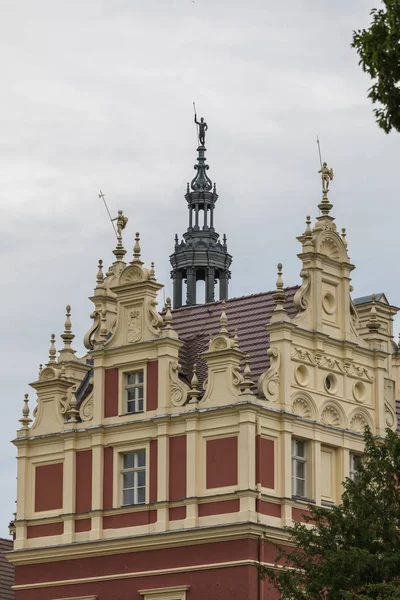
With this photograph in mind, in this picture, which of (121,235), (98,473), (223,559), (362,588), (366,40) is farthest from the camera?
(121,235)

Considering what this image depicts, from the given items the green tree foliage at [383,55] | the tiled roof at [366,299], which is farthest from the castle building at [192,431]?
the green tree foliage at [383,55]

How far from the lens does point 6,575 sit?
7500 centimetres

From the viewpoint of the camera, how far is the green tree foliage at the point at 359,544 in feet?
174

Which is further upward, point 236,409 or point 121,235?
point 121,235

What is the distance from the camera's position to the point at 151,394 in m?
65.6

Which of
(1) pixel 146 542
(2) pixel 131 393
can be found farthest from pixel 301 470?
(2) pixel 131 393

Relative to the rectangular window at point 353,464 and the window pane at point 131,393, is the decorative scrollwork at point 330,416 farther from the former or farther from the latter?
the window pane at point 131,393

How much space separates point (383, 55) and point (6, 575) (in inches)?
1732

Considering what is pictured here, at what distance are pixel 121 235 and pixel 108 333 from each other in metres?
4.98

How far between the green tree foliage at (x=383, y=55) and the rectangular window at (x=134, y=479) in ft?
103

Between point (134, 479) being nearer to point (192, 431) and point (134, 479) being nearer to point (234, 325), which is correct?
point (192, 431)

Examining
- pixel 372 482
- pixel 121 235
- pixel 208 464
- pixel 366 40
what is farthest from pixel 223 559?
pixel 366 40

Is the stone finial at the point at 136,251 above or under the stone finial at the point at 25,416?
above

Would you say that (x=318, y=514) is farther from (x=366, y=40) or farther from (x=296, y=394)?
(x=366, y=40)
